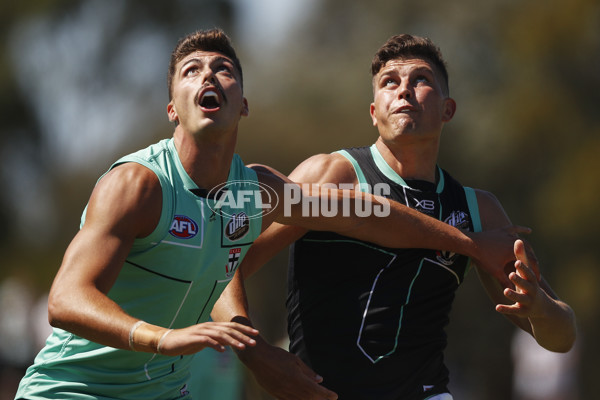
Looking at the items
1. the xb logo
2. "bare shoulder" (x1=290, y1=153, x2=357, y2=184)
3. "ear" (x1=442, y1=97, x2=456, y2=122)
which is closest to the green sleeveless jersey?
"bare shoulder" (x1=290, y1=153, x2=357, y2=184)

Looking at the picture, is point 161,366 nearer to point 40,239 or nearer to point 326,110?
point 40,239

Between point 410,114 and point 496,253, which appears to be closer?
point 496,253

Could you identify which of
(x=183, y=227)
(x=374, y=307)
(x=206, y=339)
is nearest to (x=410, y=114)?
(x=374, y=307)

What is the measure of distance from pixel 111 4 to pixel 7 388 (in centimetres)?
1933

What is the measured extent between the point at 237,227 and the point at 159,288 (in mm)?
583

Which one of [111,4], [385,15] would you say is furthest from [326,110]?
[111,4]

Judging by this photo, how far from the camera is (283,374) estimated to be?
15.6ft

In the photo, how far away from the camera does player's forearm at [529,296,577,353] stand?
566cm

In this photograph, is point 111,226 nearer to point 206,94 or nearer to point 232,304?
point 206,94

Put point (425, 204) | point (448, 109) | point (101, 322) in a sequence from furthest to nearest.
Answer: point (448, 109)
point (425, 204)
point (101, 322)

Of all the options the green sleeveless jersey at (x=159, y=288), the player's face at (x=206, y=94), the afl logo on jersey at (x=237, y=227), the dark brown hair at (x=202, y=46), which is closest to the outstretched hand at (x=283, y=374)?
the green sleeveless jersey at (x=159, y=288)

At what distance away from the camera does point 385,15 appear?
3061 centimetres

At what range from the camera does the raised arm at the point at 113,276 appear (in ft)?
12.6

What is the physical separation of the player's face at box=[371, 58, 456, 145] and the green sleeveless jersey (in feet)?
4.94
